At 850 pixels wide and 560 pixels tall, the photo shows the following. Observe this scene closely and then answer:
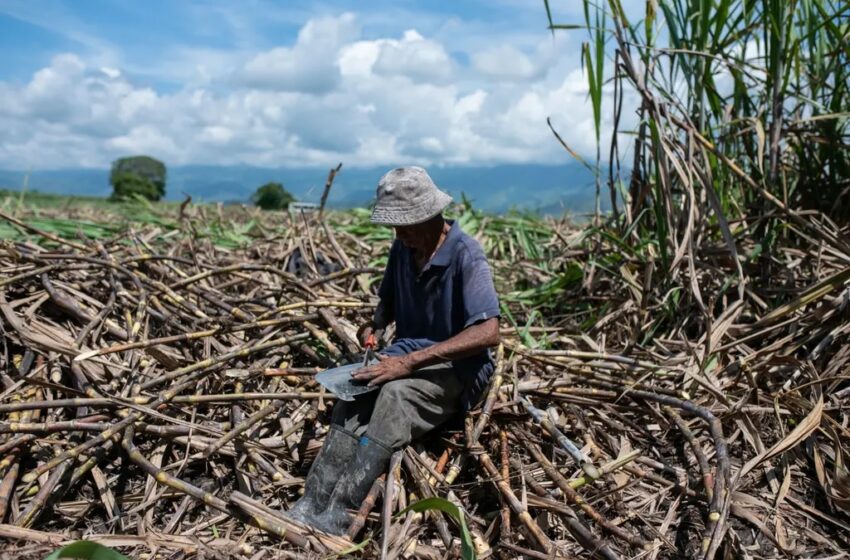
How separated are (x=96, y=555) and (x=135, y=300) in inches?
80.0

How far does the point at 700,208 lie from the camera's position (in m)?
3.76

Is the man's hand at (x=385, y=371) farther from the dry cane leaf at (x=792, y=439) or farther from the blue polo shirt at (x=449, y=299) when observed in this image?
the dry cane leaf at (x=792, y=439)

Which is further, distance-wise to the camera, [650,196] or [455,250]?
[650,196]

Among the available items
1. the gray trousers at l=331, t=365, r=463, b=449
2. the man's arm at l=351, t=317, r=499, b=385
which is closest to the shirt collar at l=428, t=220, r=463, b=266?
the man's arm at l=351, t=317, r=499, b=385

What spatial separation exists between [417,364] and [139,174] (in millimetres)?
39296

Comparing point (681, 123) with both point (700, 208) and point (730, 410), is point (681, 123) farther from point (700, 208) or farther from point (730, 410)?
point (730, 410)

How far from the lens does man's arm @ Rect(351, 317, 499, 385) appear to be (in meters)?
2.56

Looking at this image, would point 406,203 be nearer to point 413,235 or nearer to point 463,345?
point 413,235

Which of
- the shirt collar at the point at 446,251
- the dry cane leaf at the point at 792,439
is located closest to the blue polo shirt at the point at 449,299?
the shirt collar at the point at 446,251

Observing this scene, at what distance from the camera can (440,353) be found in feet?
8.41

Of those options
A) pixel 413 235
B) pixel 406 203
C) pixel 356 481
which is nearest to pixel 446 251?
pixel 413 235

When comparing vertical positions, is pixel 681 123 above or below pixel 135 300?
above

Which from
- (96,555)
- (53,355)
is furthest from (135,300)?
(96,555)

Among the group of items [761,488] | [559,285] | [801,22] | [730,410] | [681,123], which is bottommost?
[761,488]
